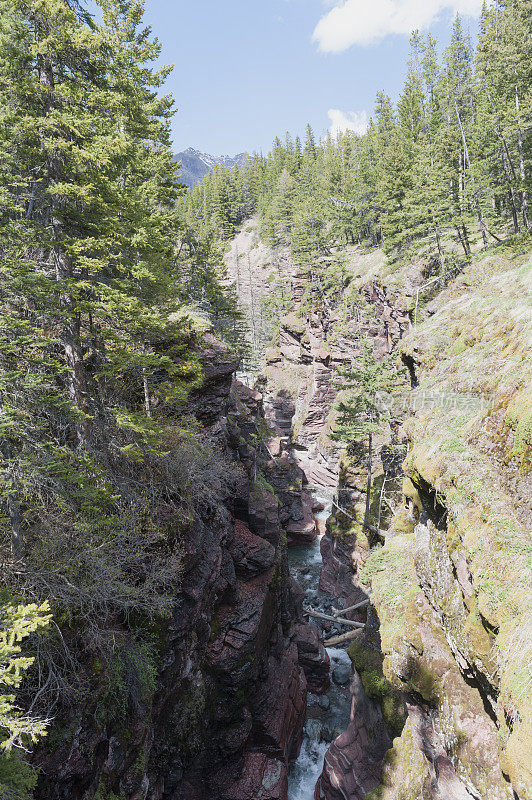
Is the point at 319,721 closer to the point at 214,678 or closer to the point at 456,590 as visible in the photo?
the point at 214,678

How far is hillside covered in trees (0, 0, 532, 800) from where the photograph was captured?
7.41 m

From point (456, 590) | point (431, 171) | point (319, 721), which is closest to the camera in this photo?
point (456, 590)

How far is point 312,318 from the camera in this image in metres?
51.4

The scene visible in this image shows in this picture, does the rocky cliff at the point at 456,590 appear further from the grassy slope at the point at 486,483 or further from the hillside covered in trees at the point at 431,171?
the hillside covered in trees at the point at 431,171

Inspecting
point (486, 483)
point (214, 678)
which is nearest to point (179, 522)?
point (214, 678)

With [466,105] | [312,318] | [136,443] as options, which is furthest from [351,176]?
[136,443]

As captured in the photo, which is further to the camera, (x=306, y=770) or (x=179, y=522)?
(x=306, y=770)

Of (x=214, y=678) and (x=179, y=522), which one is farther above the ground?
(x=179, y=522)

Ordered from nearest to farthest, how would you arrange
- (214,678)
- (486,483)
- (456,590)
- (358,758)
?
(486,483), (456,590), (358,758), (214,678)

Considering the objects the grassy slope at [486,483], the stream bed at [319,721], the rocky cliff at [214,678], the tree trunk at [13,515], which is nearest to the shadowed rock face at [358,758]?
Answer: the stream bed at [319,721]

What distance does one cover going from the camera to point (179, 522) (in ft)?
42.1

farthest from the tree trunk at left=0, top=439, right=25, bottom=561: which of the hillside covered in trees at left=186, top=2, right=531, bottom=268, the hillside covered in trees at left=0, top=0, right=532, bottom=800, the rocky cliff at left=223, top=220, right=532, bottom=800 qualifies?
the hillside covered in trees at left=186, top=2, right=531, bottom=268

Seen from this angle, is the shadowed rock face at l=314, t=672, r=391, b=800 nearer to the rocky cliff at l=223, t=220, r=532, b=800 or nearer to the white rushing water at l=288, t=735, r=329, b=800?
the rocky cliff at l=223, t=220, r=532, b=800

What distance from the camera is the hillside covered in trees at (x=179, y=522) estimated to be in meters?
7.41
